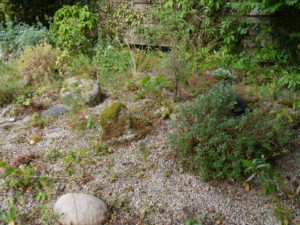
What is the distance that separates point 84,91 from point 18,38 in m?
3.44

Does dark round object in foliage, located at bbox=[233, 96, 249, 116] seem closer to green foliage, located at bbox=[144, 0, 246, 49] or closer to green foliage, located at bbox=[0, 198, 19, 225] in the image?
green foliage, located at bbox=[144, 0, 246, 49]

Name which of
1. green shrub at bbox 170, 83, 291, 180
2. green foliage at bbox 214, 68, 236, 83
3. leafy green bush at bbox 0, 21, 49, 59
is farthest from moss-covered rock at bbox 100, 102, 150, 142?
leafy green bush at bbox 0, 21, 49, 59

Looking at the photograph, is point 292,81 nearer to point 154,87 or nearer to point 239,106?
point 239,106

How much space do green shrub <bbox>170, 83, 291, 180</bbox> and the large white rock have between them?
1052 millimetres

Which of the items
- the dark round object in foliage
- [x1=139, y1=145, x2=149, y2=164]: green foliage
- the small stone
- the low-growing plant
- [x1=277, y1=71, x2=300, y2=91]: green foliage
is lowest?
the low-growing plant

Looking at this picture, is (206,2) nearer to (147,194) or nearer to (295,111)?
(295,111)

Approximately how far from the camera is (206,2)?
5.57 m

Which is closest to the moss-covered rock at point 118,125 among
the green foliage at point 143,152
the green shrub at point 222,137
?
the green foliage at point 143,152

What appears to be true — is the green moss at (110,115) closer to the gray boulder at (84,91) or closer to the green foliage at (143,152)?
the green foliage at (143,152)

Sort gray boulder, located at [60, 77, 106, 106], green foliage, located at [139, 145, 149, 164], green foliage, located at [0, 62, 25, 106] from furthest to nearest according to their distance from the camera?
1. green foliage, located at [0, 62, 25, 106]
2. gray boulder, located at [60, 77, 106, 106]
3. green foliage, located at [139, 145, 149, 164]

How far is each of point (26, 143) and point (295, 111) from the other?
3738mm

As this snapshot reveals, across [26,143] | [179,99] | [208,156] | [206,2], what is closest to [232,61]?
[206,2]

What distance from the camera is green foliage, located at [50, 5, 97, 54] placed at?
584 cm

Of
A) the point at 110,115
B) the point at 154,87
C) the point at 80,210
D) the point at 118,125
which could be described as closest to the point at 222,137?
the point at 118,125
